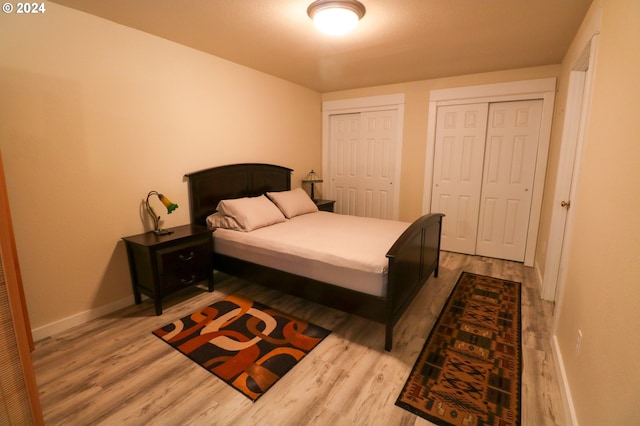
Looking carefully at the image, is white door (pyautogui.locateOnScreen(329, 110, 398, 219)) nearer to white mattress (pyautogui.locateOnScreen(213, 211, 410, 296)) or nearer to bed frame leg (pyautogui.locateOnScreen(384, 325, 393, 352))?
white mattress (pyautogui.locateOnScreen(213, 211, 410, 296))

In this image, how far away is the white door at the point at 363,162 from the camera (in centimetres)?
454

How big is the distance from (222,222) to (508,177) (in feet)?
11.7

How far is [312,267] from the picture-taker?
93.5 inches

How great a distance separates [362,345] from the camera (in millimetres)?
2172

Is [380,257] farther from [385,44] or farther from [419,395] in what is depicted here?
[385,44]

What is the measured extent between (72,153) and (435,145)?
4041 mm

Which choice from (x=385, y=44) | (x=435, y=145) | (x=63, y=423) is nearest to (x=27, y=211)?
(x=63, y=423)

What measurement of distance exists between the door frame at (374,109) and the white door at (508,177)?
1139 millimetres

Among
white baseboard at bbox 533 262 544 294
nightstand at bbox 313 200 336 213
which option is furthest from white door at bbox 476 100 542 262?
nightstand at bbox 313 200 336 213

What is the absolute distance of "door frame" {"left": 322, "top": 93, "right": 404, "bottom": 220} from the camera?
4.32 metres

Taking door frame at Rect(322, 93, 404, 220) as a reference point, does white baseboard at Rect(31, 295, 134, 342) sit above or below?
below

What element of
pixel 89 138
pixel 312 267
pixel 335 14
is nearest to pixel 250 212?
pixel 312 267

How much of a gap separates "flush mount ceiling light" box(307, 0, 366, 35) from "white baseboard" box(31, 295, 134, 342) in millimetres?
2860

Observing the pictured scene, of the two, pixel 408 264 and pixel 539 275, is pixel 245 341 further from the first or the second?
pixel 539 275
